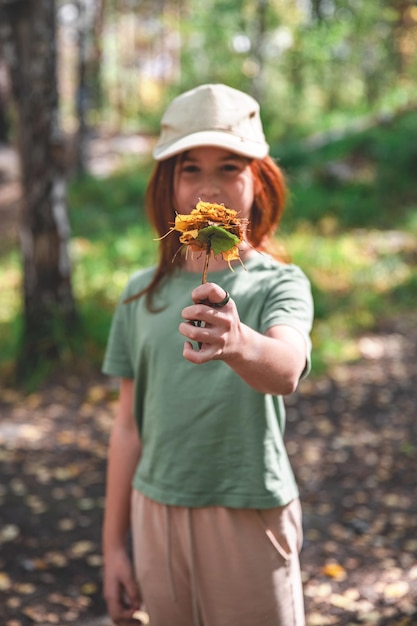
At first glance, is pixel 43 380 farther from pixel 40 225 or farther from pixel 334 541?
pixel 334 541

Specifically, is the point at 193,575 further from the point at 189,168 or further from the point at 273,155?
the point at 273,155

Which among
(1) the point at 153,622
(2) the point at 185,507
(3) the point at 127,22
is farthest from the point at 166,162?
(3) the point at 127,22

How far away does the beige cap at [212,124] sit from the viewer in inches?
63.8

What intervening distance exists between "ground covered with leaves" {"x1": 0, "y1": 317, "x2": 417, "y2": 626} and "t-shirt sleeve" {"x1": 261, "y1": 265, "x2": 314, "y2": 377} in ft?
6.38

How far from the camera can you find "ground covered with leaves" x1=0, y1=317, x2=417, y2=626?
3.25 m

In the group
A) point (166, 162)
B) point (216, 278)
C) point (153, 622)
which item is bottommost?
point (153, 622)

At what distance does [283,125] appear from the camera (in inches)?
651

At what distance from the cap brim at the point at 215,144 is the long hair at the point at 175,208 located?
0.30ft

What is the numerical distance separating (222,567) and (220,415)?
341 millimetres

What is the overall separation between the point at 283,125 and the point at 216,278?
1549 centimetres

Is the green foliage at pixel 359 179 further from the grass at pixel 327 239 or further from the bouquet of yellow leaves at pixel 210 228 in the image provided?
the bouquet of yellow leaves at pixel 210 228

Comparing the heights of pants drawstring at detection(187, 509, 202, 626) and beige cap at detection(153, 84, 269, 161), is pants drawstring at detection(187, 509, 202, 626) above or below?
below

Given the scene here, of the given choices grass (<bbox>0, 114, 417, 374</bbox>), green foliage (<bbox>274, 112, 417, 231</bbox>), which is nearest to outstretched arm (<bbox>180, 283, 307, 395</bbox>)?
grass (<bbox>0, 114, 417, 374</bbox>)

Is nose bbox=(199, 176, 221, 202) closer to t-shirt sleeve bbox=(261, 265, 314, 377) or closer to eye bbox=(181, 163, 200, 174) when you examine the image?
eye bbox=(181, 163, 200, 174)
